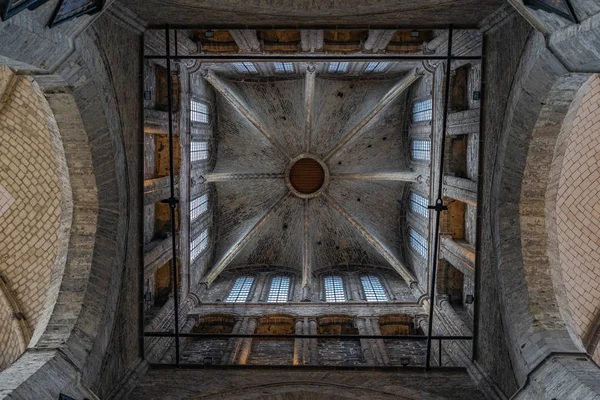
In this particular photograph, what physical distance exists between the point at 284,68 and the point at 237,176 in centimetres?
560

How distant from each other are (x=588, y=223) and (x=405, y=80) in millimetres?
10047

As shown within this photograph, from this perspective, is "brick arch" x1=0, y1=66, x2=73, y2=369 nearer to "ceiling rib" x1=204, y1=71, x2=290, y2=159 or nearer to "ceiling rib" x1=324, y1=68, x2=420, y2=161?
"ceiling rib" x1=204, y1=71, x2=290, y2=159

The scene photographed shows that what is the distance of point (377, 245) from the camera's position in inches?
888

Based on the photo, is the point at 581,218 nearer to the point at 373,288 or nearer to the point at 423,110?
the point at 423,110

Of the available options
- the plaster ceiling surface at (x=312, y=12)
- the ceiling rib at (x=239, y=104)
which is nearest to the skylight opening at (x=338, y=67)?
the ceiling rib at (x=239, y=104)

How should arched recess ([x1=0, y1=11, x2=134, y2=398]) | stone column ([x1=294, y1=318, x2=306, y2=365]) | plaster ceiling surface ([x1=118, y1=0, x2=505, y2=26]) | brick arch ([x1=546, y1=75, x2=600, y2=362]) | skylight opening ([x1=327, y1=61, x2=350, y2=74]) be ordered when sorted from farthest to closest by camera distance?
1. skylight opening ([x1=327, y1=61, x2=350, y2=74])
2. stone column ([x1=294, y1=318, x2=306, y2=365])
3. brick arch ([x1=546, y1=75, x2=600, y2=362])
4. plaster ceiling surface ([x1=118, y1=0, x2=505, y2=26])
5. arched recess ([x1=0, y1=11, x2=134, y2=398])

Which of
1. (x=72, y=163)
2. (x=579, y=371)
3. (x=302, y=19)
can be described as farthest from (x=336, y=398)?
(x=302, y=19)

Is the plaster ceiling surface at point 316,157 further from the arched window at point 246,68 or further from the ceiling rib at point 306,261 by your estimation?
the arched window at point 246,68

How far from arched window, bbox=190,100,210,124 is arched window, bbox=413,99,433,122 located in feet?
31.4

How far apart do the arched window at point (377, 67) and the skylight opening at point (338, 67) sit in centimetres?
99

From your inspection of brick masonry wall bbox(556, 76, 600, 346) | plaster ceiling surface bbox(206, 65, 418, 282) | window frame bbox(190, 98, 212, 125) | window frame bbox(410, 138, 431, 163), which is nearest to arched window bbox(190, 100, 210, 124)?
window frame bbox(190, 98, 212, 125)

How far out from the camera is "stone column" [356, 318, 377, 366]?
1502cm

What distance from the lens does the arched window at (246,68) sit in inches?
814

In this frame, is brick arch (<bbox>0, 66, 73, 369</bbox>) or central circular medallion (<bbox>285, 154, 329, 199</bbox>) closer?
brick arch (<bbox>0, 66, 73, 369</bbox>)
